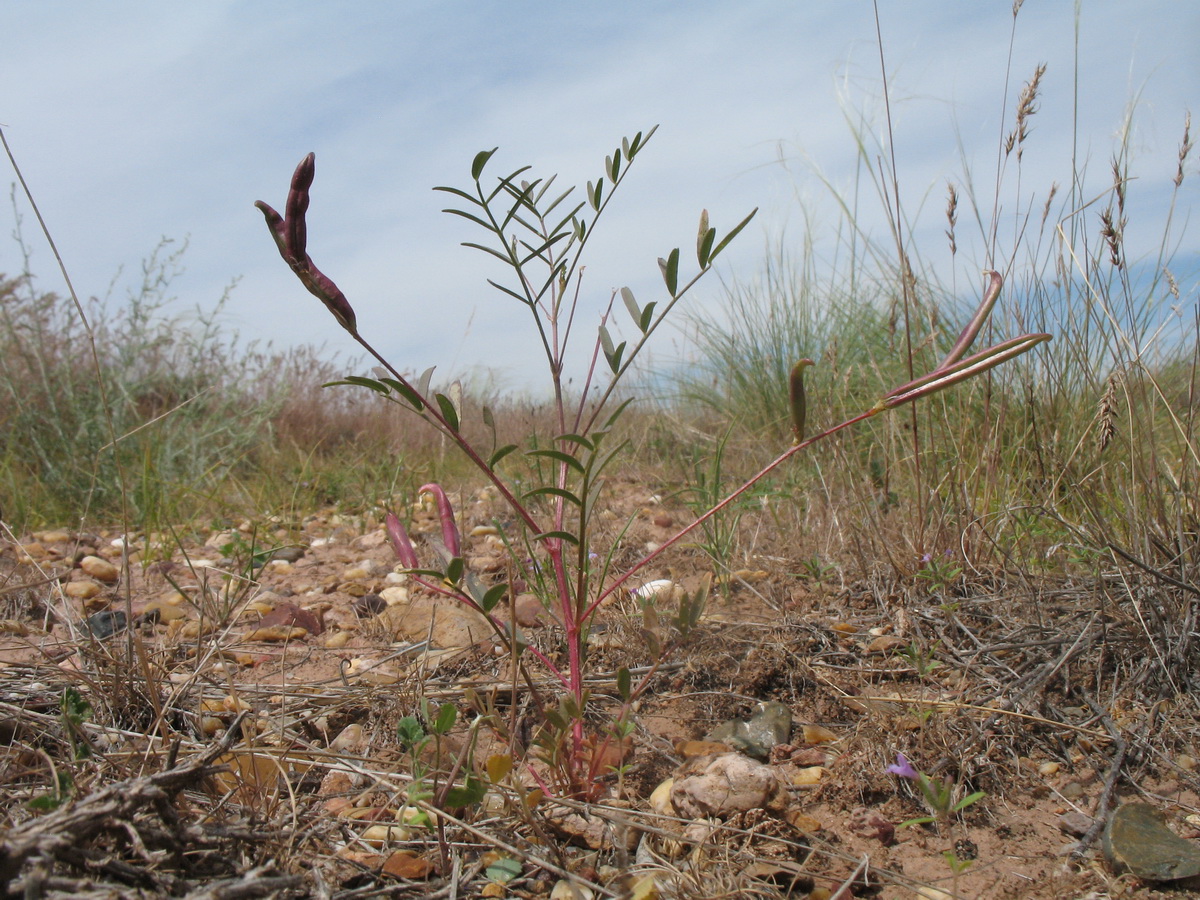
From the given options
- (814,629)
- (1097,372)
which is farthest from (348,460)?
(1097,372)

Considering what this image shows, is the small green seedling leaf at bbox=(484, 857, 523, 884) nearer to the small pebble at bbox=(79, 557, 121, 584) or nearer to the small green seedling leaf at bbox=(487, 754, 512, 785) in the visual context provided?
the small green seedling leaf at bbox=(487, 754, 512, 785)

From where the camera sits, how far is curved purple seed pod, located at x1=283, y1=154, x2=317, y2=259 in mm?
958

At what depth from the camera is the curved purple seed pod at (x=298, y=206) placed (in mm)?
958

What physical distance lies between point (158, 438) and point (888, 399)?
4087 mm

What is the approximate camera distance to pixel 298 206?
3.15 feet

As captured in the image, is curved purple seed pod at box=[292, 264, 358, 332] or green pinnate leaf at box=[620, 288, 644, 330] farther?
green pinnate leaf at box=[620, 288, 644, 330]

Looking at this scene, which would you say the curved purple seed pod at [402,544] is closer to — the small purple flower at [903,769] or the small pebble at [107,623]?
the small purple flower at [903,769]

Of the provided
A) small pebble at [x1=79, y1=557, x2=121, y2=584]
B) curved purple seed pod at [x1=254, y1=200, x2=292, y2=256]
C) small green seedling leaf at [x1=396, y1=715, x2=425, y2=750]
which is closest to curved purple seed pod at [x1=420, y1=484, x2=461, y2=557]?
small green seedling leaf at [x1=396, y1=715, x2=425, y2=750]

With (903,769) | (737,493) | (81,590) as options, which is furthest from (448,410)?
(81,590)

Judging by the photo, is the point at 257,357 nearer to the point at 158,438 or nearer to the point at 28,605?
the point at 158,438

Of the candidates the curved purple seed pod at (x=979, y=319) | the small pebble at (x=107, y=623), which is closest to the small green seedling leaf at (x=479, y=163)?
the curved purple seed pod at (x=979, y=319)

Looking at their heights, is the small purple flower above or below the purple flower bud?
below

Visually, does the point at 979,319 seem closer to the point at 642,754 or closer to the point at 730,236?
the point at 730,236

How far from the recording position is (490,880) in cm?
108
